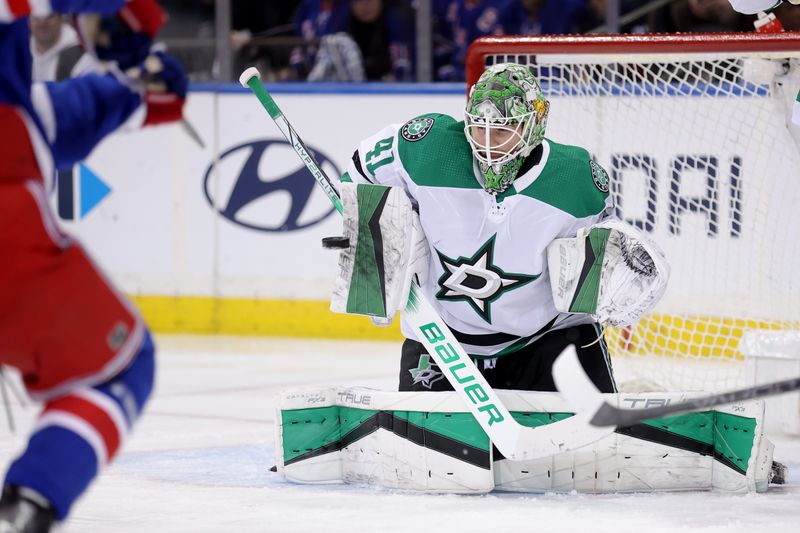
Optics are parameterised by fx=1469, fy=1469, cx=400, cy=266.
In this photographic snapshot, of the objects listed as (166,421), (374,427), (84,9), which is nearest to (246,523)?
(374,427)

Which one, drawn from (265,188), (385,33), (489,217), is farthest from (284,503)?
(385,33)

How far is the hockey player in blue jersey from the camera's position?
1.76 meters

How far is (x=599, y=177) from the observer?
10.4 feet

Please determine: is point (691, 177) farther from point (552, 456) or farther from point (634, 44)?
point (552, 456)

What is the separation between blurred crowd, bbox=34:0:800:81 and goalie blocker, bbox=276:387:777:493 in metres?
3.25

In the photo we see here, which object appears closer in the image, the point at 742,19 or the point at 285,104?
the point at 742,19

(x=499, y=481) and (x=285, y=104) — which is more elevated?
(x=285, y=104)

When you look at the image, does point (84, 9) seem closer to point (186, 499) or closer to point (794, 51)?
point (186, 499)

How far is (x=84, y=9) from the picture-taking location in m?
1.92

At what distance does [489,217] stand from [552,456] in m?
0.52

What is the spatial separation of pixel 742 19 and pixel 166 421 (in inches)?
115

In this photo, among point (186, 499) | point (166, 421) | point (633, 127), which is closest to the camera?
point (186, 499)

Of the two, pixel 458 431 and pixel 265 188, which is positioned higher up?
pixel 265 188

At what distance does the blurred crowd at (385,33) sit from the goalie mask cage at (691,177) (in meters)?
1.45
